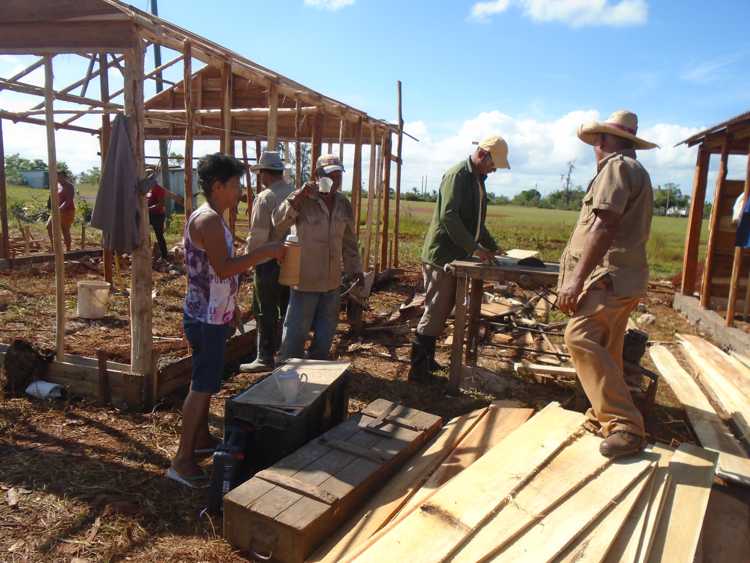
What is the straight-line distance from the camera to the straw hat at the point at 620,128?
11.2ft

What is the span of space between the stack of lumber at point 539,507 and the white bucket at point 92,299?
523 cm

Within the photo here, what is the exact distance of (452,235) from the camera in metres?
→ 4.89

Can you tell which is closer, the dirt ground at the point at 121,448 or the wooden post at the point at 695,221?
the dirt ground at the point at 121,448

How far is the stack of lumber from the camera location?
8.10ft

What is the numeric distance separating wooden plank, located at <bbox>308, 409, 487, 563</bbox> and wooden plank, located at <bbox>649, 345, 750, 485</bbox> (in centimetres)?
167

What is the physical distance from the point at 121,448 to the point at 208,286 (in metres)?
1.48

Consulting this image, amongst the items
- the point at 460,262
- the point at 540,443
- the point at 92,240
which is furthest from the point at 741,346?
the point at 92,240

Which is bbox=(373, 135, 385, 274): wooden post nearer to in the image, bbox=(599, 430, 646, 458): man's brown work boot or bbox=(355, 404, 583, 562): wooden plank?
bbox=(355, 404, 583, 562): wooden plank

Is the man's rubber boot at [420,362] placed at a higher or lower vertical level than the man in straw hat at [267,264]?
lower

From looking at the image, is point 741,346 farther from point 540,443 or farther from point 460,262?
point 540,443

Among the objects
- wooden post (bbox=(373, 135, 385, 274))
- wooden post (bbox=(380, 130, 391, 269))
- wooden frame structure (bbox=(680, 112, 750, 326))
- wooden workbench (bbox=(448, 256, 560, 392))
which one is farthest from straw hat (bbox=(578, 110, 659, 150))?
wooden post (bbox=(380, 130, 391, 269))

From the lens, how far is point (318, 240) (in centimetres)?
455

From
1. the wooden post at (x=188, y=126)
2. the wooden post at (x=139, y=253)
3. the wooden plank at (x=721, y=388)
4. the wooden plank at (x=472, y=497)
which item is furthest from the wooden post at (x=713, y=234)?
the wooden post at (x=139, y=253)

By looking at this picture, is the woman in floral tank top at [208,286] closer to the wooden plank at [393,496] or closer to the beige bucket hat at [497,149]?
the wooden plank at [393,496]
